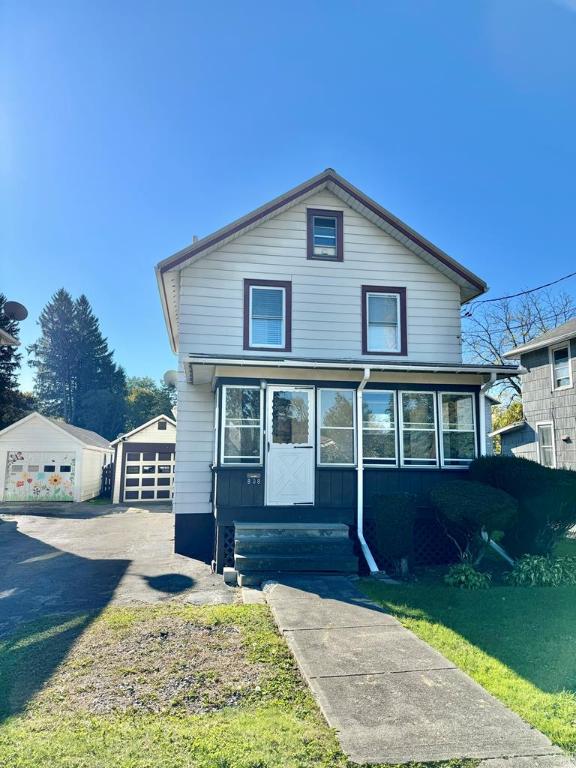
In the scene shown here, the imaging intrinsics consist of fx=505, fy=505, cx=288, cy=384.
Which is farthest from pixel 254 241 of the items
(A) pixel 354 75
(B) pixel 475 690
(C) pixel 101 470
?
(C) pixel 101 470

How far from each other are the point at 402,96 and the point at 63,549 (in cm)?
1249

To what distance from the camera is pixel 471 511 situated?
25.6 ft

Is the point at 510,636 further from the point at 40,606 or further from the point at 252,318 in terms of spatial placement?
the point at 252,318

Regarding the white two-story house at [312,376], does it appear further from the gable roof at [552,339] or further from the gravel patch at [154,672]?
the gable roof at [552,339]

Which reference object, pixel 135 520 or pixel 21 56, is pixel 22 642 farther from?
pixel 135 520

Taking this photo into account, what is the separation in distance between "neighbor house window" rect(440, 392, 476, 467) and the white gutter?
2.42 ft

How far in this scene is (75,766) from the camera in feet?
9.67

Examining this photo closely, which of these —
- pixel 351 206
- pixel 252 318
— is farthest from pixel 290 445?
pixel 351 206

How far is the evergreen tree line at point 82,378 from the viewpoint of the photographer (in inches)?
2003

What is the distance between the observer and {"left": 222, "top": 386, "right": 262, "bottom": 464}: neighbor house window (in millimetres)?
9430

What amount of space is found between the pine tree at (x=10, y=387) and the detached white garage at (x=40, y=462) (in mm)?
9426

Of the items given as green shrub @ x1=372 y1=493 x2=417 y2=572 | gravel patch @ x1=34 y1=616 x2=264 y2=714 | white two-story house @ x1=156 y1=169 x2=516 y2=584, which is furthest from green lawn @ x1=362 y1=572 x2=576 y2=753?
gravel patch @ x1=34 y1=616 x2=264 y2=714

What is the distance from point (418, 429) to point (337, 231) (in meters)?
5.21

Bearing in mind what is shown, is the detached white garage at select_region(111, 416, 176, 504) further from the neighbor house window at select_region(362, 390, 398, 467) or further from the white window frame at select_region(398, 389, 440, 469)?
the white window frame at select_region(398, 389, 440, 469)
